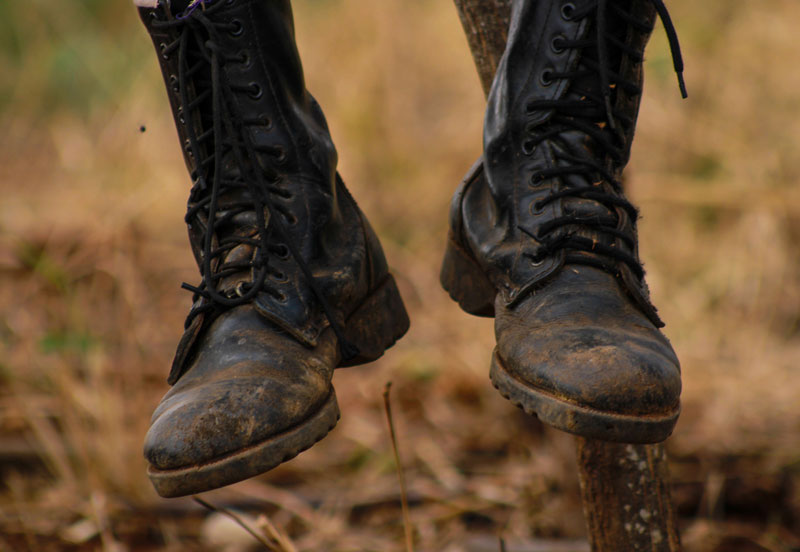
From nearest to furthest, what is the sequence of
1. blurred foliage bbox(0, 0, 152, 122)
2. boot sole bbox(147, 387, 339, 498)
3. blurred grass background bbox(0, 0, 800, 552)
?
boot sole bbox(147, 387, 339, 498) < blurred grass background bbox(0, 0, 800, 552) < blurred foliage bbox(0, 0, 152, 122)

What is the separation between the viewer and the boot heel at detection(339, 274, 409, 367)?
4.59 feet

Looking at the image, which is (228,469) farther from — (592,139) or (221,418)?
(592,139)

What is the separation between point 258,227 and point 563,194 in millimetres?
491

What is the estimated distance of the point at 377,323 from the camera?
4.85ft

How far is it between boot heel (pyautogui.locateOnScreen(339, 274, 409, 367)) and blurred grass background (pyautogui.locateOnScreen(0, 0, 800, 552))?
2.89ft

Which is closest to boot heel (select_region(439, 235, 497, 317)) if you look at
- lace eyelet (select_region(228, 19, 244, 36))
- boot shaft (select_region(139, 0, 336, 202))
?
boot shaft (select_region(139, 0, 336, 202))

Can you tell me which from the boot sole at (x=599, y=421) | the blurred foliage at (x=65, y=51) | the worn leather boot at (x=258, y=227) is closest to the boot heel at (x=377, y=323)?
the worn leather boot at (x=258, y=227)

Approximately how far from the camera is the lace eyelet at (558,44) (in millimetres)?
1266

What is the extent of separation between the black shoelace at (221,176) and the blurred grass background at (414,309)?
1.16 metres

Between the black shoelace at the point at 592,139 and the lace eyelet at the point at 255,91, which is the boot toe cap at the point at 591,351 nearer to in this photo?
the black shoelace at the point at 592,139

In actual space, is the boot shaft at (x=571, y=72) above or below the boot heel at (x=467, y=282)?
above

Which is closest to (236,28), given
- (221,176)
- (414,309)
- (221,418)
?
(221,176)

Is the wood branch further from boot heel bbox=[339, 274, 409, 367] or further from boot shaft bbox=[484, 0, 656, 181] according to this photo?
boot shaft bbox=[484, 0, 656, 181]

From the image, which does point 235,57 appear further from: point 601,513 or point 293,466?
point 293,466
